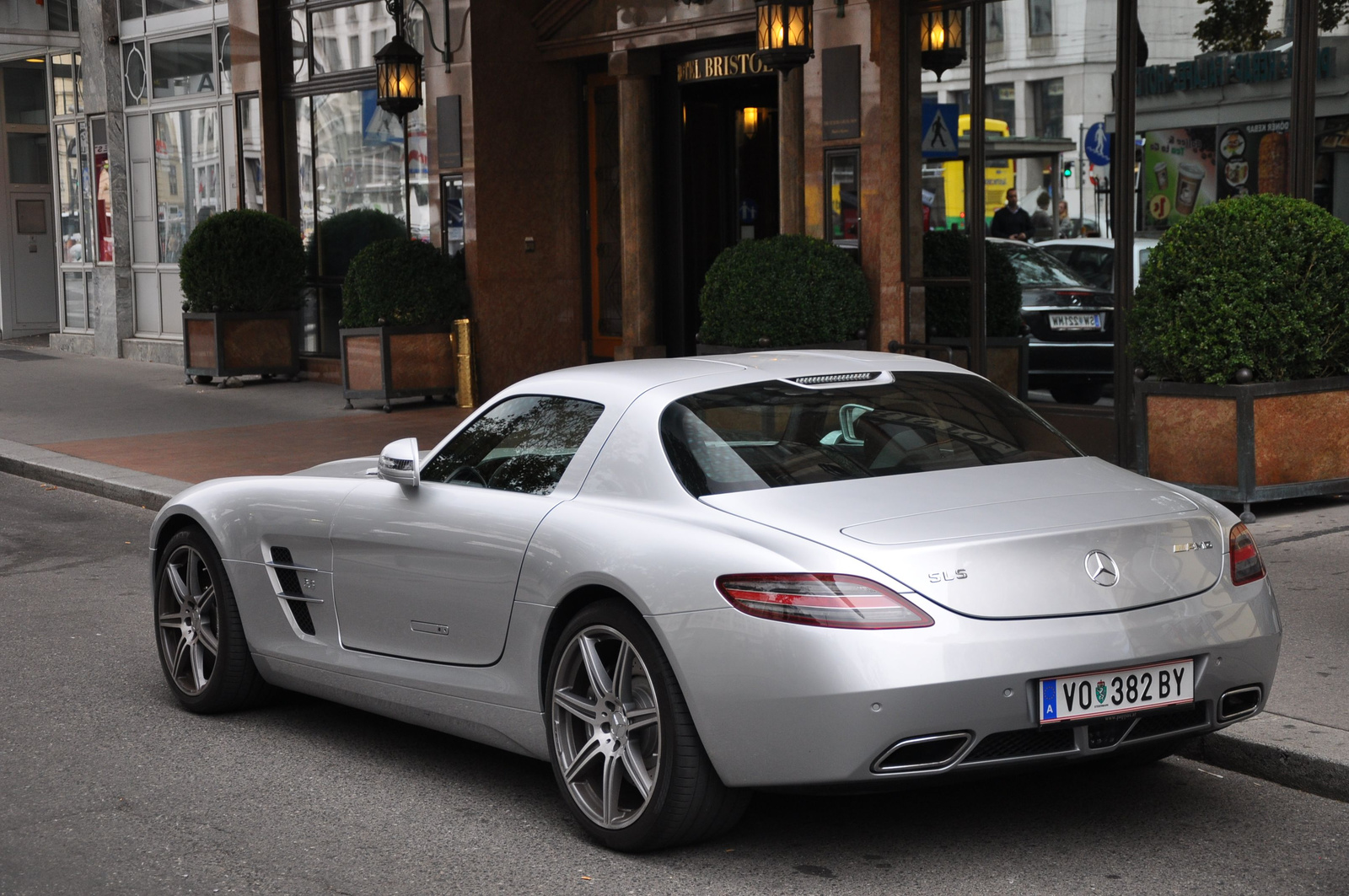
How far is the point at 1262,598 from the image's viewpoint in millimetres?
4547

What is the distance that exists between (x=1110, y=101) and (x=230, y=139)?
1278cm

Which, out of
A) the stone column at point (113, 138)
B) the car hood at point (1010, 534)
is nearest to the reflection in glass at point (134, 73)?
the stone column at point (113, 138)

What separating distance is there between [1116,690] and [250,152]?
680 inches

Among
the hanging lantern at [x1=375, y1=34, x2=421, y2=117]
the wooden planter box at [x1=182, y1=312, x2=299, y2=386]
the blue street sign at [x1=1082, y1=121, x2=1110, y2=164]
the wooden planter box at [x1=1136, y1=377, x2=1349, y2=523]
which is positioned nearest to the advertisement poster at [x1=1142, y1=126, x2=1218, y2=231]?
the blue street sign at [x1=1082, y1=121, x2=1110, y2=164]

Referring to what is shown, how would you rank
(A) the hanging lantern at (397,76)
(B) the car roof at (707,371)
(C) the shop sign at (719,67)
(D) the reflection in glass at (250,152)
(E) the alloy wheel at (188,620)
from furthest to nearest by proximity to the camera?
(D) the reflection in glass at (250,152)
(A) the hanging lantern at (397,76)
(C) the shop sign at (719,67)
(E) the alloy wheel at (188,620)
(B) the car roof at (707,371)

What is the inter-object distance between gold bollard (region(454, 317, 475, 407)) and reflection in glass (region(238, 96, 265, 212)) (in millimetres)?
4660

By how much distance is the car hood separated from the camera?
411 centimetres

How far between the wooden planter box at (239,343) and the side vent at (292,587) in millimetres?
12840

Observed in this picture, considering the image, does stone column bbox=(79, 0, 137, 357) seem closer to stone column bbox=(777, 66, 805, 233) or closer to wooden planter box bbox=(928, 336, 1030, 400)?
stone column bbox=(777, 66, 805, 233)

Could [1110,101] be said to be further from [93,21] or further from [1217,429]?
[93,21]

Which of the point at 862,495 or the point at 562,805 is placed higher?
the point at 862,495

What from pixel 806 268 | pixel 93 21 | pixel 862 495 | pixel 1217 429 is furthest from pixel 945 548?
pixel 93 21

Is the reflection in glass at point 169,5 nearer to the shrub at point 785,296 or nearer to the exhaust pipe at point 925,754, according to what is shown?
the shrub at point 785,296

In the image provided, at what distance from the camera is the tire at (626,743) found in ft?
14.2
